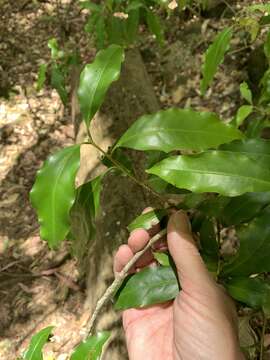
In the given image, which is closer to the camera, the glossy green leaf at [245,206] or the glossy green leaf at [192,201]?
the glossy green leaf at [245,206]

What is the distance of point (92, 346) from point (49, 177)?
382 mm

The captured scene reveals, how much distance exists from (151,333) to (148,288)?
0.33 metres

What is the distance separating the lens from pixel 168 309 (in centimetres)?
149

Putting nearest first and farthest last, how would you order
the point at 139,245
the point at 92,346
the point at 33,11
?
the point at 92,346 → the point at 139,245 → the point at 33,11

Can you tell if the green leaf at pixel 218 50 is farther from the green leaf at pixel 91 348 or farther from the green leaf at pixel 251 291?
the green leaf at pixel 91 348

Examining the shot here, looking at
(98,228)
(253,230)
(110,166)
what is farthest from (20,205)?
(253,230)

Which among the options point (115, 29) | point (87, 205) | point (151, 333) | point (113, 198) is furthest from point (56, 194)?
point (115, 29)

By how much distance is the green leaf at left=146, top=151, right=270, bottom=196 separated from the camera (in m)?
0.93

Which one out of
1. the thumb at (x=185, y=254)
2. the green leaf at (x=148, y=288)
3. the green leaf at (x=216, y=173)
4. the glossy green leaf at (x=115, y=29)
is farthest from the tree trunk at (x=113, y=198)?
the green leaf at (x=216, y=173)

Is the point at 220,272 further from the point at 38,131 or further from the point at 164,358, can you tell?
the point at 38,131

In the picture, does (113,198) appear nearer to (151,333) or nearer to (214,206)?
(151,333)

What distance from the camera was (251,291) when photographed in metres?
1.14

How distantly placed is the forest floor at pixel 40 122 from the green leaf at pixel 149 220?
3.78ft

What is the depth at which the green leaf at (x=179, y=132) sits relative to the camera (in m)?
0.99
